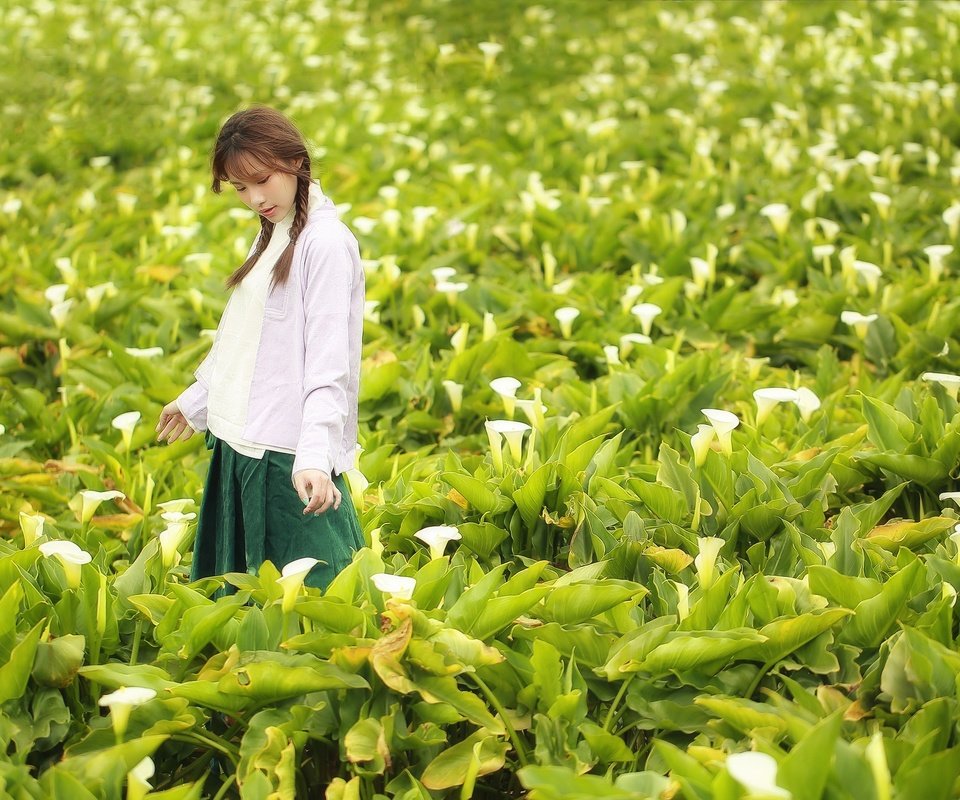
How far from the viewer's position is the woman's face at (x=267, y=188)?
106 inches

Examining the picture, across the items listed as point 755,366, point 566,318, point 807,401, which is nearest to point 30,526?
point 566,318

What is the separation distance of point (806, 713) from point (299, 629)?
1.17 m

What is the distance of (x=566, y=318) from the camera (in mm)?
4645

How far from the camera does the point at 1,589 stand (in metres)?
2.79

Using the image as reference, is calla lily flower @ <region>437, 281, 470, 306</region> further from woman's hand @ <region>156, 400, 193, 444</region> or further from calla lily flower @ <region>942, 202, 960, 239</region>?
calla lily flower @ <region>942, 202, 960, 239</region>

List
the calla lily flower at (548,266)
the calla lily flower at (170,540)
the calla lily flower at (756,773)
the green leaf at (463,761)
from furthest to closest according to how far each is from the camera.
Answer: the calla lily flower at (548,266) < the calla lily flower at (170,540) < the green leaf at (463,761) < the calla lily flower at (756,773)

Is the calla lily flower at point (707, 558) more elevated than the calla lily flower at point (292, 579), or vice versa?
the calla lily flower at point (292, 579)

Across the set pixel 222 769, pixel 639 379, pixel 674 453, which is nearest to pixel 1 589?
pixel 222 769

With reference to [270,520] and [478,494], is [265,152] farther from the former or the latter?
[478,494]

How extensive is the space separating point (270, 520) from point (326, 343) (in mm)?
523

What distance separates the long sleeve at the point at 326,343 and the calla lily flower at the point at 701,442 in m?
1.06

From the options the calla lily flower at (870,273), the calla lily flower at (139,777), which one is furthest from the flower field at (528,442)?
the calla lily flower at (870,273)

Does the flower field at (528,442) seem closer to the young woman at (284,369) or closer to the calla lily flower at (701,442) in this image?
the calla lily flower at (701,442)

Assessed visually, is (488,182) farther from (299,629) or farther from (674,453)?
(299,629)
